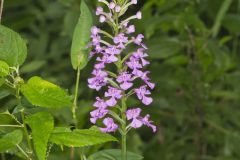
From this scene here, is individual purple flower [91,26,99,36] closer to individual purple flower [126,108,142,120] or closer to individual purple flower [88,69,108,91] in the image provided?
individual purple flower [88,69,108,91]

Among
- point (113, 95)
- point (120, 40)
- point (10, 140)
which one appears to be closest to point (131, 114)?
point (113, 95)

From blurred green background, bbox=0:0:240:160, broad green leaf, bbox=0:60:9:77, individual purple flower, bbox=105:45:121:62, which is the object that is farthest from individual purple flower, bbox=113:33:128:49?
blurred green background, bbox=0:0:240:160

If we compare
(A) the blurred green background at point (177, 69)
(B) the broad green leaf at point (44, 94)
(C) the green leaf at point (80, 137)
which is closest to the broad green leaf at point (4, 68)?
(B) the broad green leaf at point (44, 94)

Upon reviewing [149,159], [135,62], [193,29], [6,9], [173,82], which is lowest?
[149,159]

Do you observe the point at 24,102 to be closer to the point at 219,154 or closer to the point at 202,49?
the point at 202,49

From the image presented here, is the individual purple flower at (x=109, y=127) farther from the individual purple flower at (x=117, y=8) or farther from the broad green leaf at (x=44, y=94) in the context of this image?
the individual purple flower at (x=117, y=8)

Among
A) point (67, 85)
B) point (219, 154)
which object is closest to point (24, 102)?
point (67, 85)
